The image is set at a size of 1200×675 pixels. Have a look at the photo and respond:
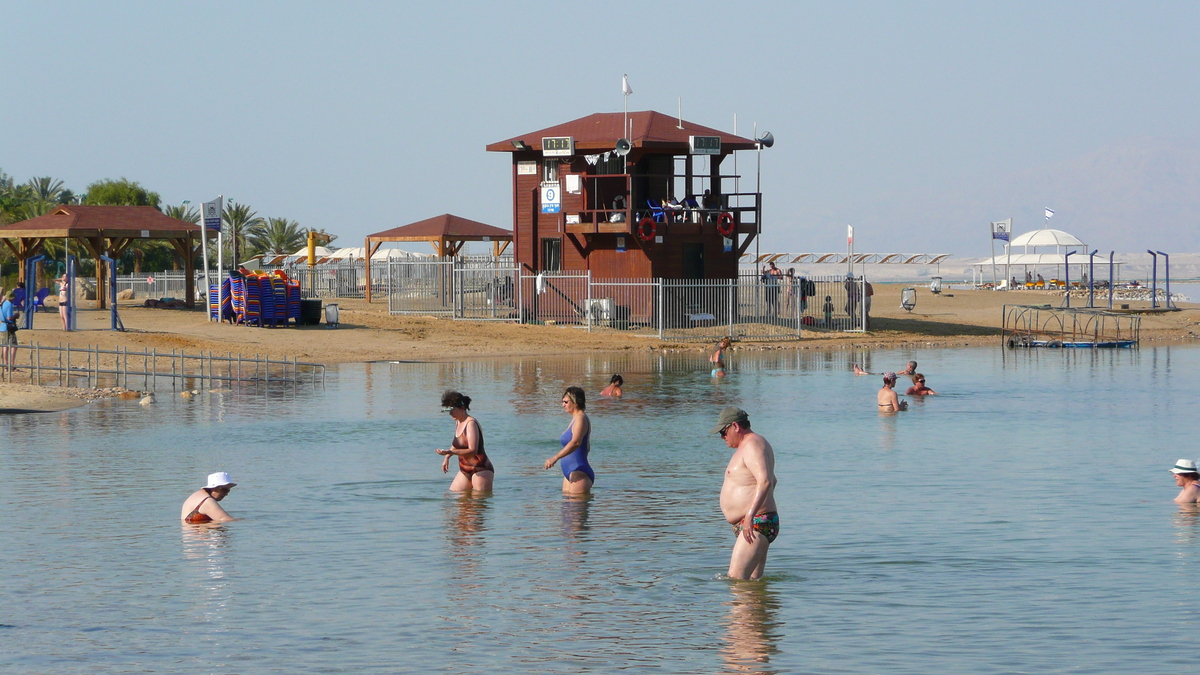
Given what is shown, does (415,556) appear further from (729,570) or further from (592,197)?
(592,197)

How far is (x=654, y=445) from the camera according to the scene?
20.6m

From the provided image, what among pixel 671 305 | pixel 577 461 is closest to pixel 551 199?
pixel 671 305

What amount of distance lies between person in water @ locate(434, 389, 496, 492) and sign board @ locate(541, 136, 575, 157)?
2723 cm

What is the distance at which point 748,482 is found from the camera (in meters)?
10.1

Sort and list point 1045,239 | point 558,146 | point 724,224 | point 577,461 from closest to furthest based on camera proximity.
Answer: point 577,461, point 558,146, point 724,224, point 1045,239

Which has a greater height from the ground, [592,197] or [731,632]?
[592,197]

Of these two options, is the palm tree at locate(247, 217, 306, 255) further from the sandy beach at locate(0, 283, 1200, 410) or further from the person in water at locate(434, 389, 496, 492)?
the person in water at locate(434, 389, 496, 492)

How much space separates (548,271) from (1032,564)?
34.4m

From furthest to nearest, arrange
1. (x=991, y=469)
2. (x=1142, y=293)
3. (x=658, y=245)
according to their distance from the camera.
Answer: (x=1142, y=293), (x=658, y=245), (x=991, y=469)

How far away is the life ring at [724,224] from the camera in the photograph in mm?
43750

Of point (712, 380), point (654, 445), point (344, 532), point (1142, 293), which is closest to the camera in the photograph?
point (344, 532)

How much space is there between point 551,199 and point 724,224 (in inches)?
234

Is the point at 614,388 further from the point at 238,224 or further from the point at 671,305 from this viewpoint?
the point at 238,224

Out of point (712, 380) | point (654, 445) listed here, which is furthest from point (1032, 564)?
point (712, 380)
